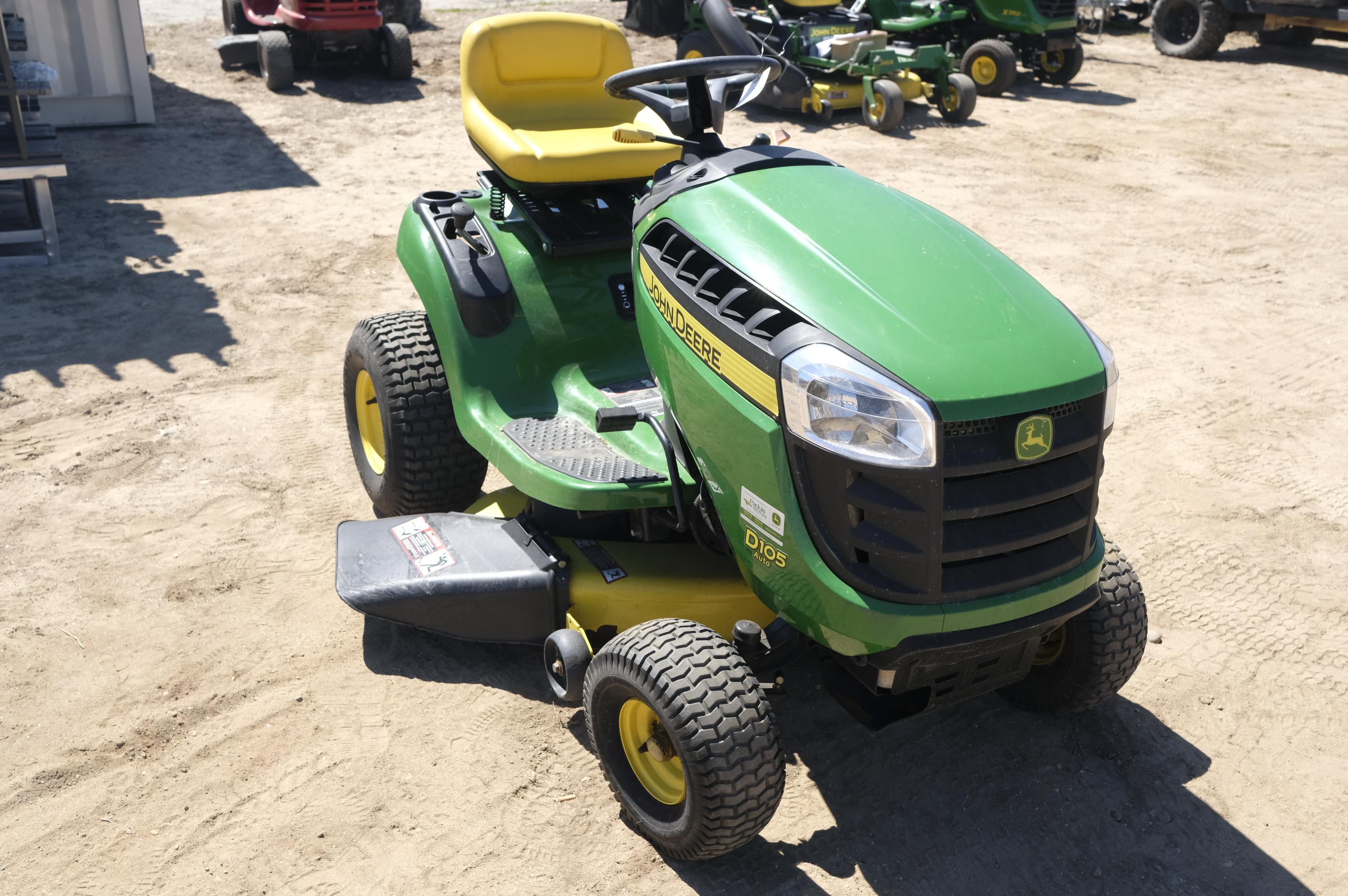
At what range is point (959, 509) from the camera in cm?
235

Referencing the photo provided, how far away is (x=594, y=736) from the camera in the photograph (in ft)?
9.27

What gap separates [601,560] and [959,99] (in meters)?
8.17

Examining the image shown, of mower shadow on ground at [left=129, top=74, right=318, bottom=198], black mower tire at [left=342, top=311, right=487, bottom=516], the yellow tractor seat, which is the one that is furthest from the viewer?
mower shadow on ground at [left=129, top=74, right=318, bottom=198]

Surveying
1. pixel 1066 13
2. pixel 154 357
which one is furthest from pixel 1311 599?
pixel 1066 13

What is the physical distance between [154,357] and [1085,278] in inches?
188

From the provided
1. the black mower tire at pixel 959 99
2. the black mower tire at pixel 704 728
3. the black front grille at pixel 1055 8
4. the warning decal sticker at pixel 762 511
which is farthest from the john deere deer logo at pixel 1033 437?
the black front grille at pixel 1055 8

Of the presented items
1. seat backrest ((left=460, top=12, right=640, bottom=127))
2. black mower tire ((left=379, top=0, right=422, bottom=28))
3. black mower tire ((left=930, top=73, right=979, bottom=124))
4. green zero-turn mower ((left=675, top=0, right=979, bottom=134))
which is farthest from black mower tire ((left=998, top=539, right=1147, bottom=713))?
black mower tire ((left=379, top=0, right=422, bottom=28))

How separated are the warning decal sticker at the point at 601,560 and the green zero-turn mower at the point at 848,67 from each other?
7.39 metres

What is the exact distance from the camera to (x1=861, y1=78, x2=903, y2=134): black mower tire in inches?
385

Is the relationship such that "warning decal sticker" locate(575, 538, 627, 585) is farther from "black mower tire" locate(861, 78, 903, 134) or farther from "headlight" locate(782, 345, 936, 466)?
"black mower tire" locate(861, 78, 903, 134)

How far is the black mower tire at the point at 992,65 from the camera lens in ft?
36.5

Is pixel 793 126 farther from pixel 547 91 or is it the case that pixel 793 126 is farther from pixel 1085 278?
pixel 547 91

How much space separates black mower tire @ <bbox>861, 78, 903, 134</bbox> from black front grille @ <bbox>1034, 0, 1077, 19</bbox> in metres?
2.54

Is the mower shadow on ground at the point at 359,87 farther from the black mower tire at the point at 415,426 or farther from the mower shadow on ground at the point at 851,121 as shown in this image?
the black mower tire at the point at 415,426
